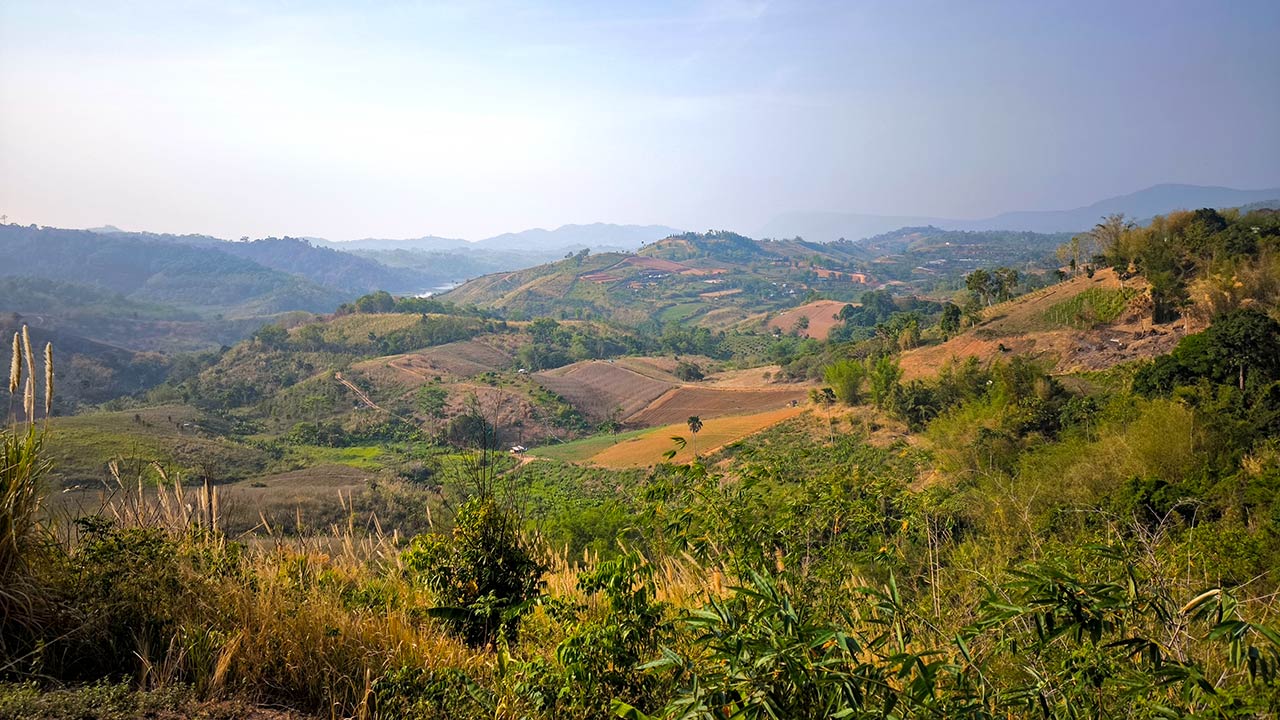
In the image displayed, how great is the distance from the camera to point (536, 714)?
9.18 feet

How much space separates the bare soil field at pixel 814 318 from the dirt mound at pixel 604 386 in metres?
37.0

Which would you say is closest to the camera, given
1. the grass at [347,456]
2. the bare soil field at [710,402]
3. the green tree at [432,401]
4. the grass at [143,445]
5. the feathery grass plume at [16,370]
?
the feathery grass plume at [16,370]

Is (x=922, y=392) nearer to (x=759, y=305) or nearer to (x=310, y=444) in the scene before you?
(x=310, y=444)

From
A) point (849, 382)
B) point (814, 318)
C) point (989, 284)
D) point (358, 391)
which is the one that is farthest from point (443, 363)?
point (814, 318)

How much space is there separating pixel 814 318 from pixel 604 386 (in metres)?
53.1

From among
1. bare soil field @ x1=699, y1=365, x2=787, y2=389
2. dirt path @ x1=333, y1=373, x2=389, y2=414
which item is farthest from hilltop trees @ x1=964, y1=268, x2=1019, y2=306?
dirt path @ x1=333, y1=373, x2=389, y2=414

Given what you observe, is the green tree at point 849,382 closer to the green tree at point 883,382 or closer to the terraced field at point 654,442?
the green tree at point 883,382

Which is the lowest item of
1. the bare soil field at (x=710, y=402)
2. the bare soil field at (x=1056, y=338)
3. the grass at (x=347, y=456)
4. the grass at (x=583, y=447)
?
the grass at (x=583, y=447)

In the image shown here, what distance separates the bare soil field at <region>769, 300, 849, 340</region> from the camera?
105750 millimetres

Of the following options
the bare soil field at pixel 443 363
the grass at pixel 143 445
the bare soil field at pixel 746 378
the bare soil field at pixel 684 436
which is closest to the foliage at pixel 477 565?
the grass at pixel 143 445

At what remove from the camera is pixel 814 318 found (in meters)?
113

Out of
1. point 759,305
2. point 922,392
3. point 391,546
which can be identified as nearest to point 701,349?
point 759,305

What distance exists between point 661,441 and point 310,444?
3255 cm

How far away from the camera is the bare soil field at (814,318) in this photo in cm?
10575
